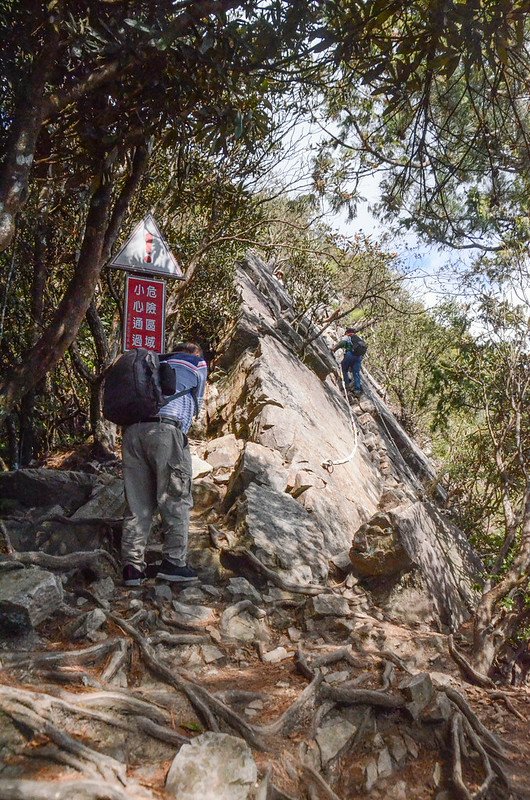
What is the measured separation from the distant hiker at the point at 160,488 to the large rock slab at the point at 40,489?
3.73ft

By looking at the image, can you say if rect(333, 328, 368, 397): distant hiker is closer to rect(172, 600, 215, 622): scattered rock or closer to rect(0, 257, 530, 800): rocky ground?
rect(0, 257, 530, 800): rocky ground

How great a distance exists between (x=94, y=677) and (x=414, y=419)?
1736 centimetres

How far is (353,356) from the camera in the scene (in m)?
15.1

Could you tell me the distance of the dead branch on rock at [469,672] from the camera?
4.30 m

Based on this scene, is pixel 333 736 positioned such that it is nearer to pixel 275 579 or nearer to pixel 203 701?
pixel 203 701

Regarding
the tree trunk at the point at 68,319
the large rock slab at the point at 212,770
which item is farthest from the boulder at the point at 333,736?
the tree trunk at the point at 68,319

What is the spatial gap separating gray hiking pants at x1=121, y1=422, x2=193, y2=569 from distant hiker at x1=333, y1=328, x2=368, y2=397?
10370 millimetres

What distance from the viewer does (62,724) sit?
2725 mm

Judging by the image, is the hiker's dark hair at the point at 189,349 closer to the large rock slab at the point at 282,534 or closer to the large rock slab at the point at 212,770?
the large rock slab at the point at 282,534

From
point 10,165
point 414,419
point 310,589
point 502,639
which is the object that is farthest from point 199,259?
point 414,419

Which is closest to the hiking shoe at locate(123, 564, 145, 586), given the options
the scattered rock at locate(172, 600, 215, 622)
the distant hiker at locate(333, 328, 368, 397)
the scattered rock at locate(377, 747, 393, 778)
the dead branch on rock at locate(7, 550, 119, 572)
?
the dead branch on rock at locate(7, 550, 119, 572)

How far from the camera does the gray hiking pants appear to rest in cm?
472

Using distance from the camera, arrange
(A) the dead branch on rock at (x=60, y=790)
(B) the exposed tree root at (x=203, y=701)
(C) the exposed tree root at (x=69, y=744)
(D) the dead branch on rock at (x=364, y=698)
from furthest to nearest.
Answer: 1. (D) the dead branch on rock at (x=364, y=698)
2. (B) the exposed tree root at (x=203, y=701)
3. (C) the exposed tree root at (x=69, y=744)
4. (A) the dead branch on rock at (x=60, y=790)

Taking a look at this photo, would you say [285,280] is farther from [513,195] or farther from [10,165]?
[10,165]
